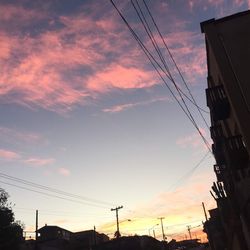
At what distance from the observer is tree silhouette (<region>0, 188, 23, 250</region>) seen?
37625 millimetres

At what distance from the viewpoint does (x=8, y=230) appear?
3869 centimetres

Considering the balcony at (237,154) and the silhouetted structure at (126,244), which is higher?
the silhouetted structure at (126,244)

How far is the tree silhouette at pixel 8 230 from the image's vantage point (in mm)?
37625

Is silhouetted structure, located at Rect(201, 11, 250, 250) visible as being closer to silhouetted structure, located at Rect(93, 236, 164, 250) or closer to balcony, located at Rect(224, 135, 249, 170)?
balcony, located at Rect(224, 135, 249, 170)

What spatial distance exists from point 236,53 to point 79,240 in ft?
215

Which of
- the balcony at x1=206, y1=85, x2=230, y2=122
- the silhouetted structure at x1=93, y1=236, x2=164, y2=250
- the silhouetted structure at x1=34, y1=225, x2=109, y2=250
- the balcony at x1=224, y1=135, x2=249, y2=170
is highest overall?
the silhouetted structure at x1=34, y1=225, x2=109, y2=250

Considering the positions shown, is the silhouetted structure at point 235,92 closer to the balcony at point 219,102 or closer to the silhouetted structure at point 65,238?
the balcony at point 219,102

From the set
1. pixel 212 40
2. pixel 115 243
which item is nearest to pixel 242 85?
pixel 212 40

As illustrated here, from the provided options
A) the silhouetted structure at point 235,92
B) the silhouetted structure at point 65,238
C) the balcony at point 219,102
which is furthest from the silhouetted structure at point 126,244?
the balcony at point 219,102

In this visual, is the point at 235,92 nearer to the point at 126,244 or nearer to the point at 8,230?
the point at 8,230

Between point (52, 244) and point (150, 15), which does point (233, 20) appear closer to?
point (150, 15)

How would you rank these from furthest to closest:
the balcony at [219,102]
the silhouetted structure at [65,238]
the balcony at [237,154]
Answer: the silhouetted structure at [65,238]
the balcony at [219,102]
the balcony at [237,154]

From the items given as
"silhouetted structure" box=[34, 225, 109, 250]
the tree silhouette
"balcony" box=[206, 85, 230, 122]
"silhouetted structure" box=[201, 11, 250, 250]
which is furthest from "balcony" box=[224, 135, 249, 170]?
"silhouetted structure" box=[34, 225, 109, 250]

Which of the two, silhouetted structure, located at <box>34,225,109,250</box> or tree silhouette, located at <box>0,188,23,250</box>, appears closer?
tree silhouette, located at <box>0,188,23,250</box>
